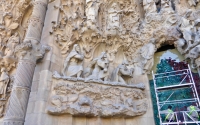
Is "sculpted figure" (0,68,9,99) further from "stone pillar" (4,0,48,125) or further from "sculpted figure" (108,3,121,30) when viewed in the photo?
"sculpted figure" (108,3,121,30)

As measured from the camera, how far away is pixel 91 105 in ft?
12.6

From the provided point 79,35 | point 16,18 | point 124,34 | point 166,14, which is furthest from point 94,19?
point 16,18

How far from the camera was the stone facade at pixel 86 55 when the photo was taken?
367cm

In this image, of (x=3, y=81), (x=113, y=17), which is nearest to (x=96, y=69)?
(x=113, y=17)

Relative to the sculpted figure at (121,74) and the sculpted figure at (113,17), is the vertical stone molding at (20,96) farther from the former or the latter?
the sculpted figure at (113,17)

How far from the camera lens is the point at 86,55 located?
4754mm

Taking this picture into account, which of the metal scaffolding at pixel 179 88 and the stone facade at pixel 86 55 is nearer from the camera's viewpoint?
the stone facade at pixel 86 55

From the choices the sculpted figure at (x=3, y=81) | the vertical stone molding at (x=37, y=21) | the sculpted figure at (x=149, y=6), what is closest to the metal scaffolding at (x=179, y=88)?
the sculpted figure at (x=149, y=6)

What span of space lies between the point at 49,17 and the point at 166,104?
4428 millimetres

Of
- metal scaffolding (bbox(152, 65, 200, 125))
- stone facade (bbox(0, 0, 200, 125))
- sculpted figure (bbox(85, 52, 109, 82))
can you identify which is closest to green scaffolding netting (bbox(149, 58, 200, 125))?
metal scaffolding (bbox(152, 65, 200, 125))

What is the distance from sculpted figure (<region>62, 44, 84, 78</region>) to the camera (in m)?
4.22

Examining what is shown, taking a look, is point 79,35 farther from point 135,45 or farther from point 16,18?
point 16,18

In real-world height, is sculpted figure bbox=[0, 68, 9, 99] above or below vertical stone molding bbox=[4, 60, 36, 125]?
above

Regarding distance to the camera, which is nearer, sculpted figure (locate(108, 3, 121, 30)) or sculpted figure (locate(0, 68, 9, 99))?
sculpted figure (locate(0, 68, 9, 99))
